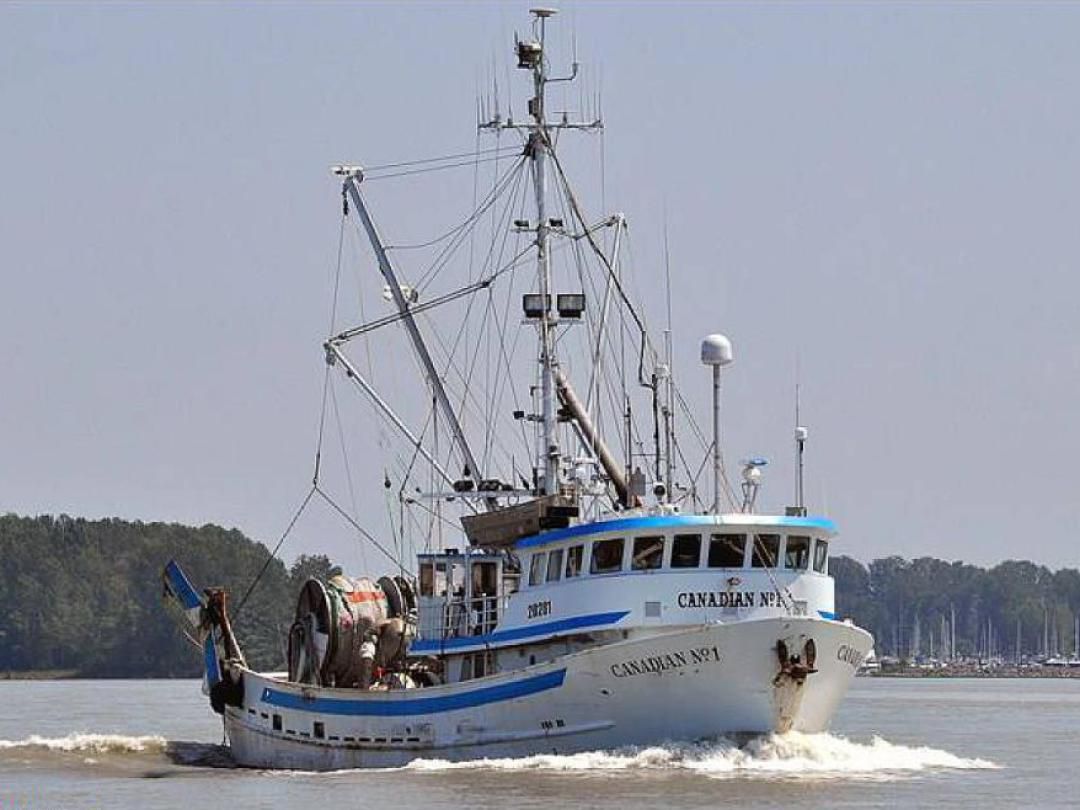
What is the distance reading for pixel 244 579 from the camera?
565 ft

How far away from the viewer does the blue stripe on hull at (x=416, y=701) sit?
48.1m

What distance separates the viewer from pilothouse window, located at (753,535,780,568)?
4841 cm

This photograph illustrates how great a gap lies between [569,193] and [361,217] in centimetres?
920

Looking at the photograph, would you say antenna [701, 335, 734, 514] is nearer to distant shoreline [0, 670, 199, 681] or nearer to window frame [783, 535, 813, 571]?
window frame [783, 535, 813, 571]

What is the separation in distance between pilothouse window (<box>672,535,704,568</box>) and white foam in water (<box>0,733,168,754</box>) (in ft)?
64.8

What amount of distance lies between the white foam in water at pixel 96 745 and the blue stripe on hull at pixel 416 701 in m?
8.14

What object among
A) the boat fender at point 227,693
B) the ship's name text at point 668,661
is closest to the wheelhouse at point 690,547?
the ship's name text at point 668,661

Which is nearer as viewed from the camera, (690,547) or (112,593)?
(690,547)

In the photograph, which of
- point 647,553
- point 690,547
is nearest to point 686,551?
point 690,547

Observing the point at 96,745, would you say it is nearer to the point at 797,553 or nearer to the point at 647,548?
the point at 647,548

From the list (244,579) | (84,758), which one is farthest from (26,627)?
(84,758)

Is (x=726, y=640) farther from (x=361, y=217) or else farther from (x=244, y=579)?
(x=244, y=579)

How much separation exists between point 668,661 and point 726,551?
2626mm

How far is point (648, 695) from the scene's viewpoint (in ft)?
155
